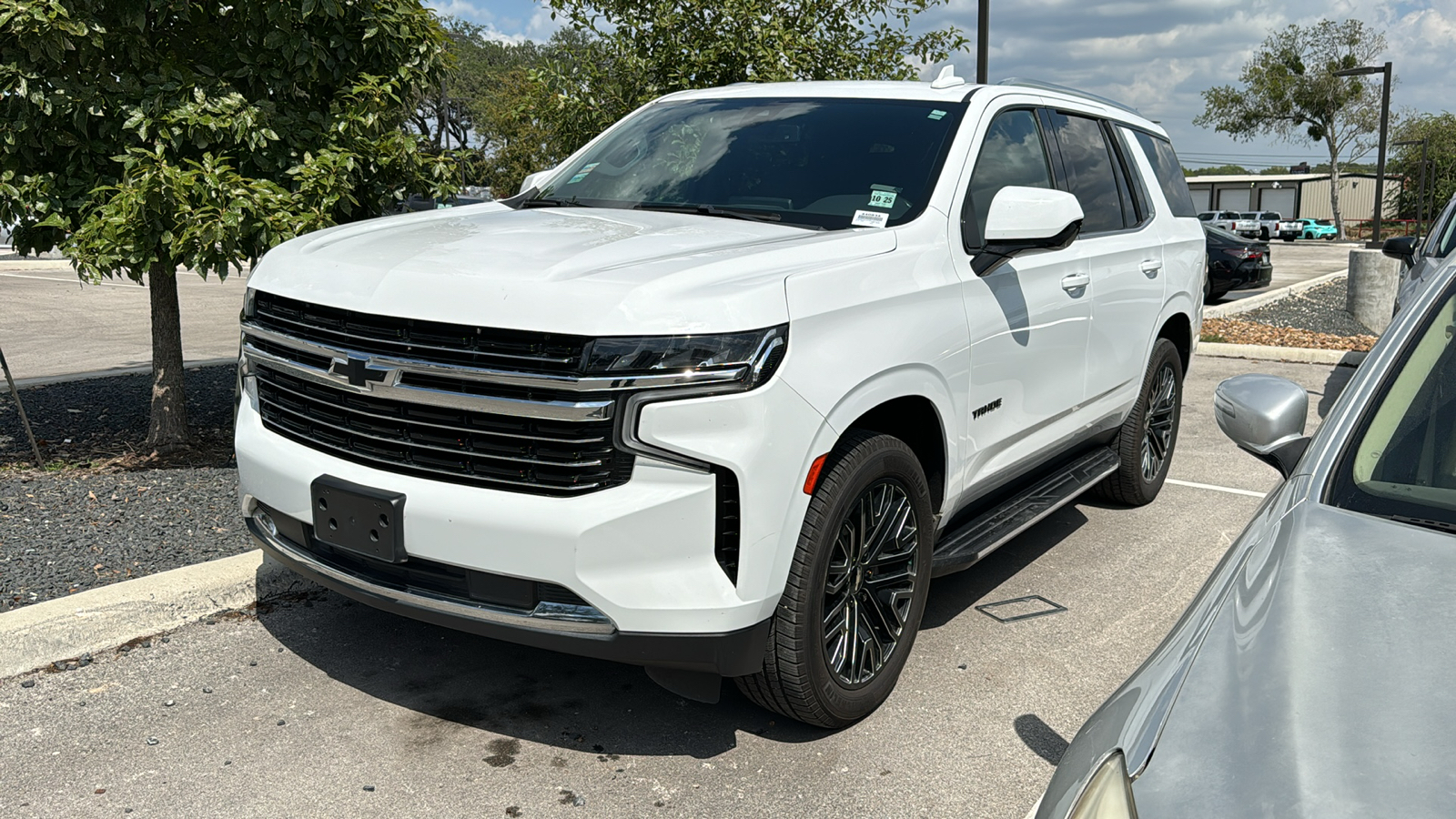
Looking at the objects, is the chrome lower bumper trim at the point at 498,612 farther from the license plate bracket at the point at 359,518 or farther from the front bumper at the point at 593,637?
the license plate bracket at the point at 359,518

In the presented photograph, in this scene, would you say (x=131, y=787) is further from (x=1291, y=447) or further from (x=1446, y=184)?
(x=1446, y=184)

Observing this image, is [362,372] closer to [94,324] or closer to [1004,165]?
[1004,165]

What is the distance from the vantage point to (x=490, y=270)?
303 cm

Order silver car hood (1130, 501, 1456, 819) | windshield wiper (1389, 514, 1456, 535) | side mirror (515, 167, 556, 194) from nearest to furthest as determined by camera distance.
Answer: silver car hood (1130, 501, 1456, 819)
windshield wiper (1389, 514, 1456, 535)
side mirror (515, 167, 556, 194)

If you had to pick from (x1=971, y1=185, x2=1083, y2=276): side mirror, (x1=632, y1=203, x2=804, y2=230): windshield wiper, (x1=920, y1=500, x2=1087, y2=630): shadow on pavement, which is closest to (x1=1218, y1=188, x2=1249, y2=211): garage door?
(x1=920, y1=500, x2=1087, y2=630): shadow on pavement

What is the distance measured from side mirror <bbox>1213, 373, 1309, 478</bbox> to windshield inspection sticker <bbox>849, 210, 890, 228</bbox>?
1.36 m

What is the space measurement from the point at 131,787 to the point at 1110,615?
11.4 feet

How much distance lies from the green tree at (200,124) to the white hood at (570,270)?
173 cm

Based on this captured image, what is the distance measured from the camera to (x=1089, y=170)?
5.20 metres

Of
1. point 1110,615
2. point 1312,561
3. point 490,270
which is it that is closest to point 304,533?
point 490,270

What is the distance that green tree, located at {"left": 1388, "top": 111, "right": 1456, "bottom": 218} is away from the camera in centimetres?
6962

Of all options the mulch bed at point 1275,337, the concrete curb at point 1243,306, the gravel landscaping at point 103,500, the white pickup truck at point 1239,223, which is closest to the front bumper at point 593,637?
the gravel landscaping at point 103,500

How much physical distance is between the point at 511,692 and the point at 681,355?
1525 mm

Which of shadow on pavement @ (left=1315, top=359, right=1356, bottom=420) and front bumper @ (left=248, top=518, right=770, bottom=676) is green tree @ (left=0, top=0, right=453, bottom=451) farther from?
shadow on pavement @ (left=1315, top=359, right=1356, bottom=420)
